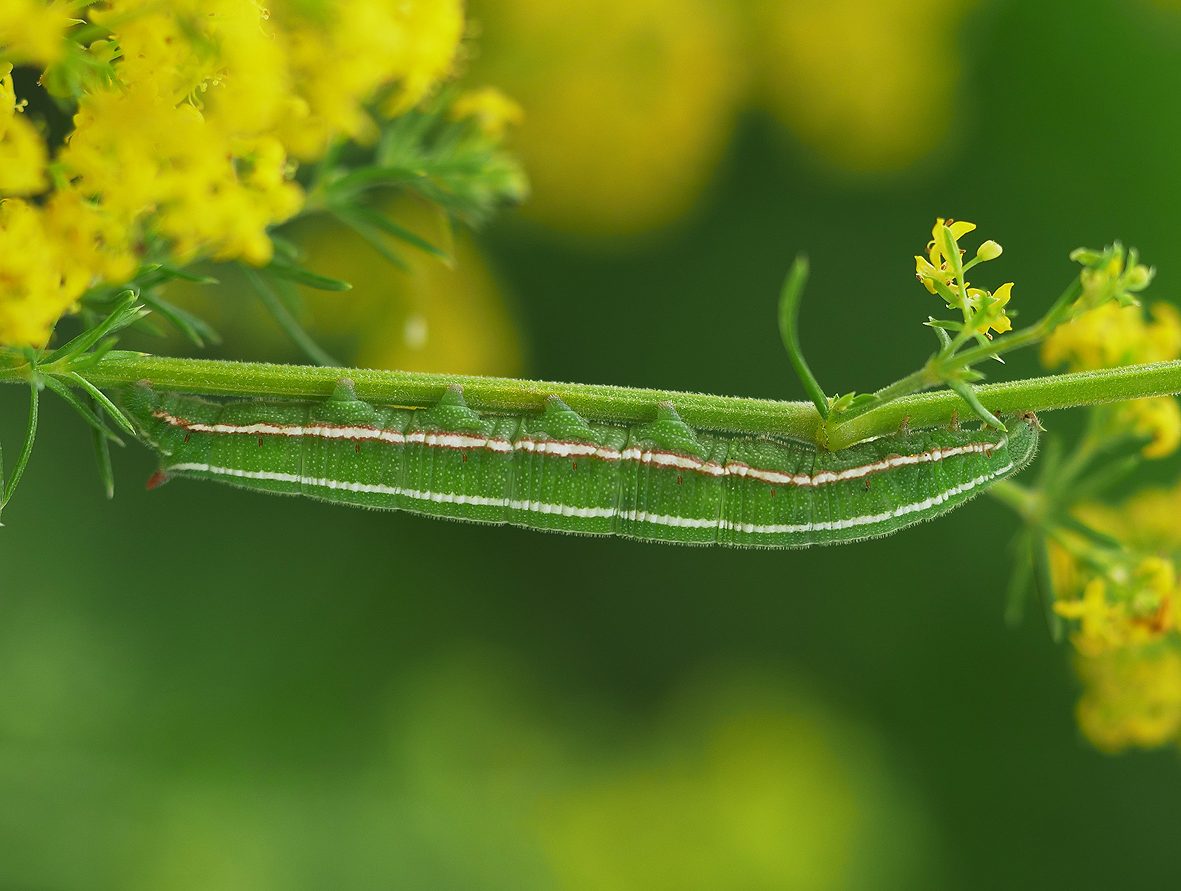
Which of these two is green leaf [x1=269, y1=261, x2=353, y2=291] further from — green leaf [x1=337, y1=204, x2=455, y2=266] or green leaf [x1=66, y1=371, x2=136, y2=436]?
green leaf [x1=66, y1=371, x2=136, y2=436]

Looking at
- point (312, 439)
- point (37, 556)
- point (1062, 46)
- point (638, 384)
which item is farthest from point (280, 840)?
point (1062, 46)

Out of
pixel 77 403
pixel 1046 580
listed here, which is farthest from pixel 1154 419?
pixel 77 403

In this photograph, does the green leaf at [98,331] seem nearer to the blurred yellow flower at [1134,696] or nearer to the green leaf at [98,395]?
the green leaf at [98,395]

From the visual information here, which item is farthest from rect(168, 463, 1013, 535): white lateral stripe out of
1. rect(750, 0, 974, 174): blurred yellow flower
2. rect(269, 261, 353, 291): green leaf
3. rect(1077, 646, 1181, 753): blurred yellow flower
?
rect(750, 0, 974, 174): blurred yellow flower

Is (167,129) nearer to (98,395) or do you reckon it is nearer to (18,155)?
(18,155)

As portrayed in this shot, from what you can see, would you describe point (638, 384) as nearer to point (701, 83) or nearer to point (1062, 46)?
point (701, 83)

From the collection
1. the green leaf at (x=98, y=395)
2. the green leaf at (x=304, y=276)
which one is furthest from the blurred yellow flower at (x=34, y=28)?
the green leaf at (x=304, y=276)
